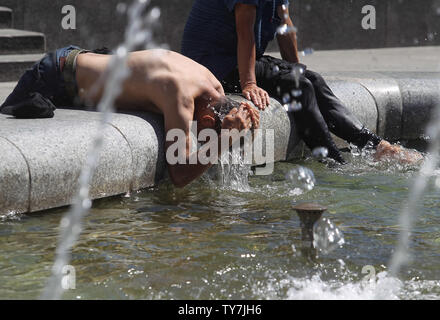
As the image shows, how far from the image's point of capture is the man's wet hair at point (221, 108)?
499 cm

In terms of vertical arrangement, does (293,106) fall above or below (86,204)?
above

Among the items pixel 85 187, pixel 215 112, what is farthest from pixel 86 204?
pixel 215 112

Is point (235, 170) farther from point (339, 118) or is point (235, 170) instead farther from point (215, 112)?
point (339, 118)

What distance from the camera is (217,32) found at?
5.92m

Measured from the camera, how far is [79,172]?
458 centimetres

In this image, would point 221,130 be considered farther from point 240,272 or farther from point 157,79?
point 240,272

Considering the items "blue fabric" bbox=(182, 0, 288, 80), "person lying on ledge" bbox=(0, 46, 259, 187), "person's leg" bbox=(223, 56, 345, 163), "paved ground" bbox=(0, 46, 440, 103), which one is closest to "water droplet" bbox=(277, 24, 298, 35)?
"blue fabric" bbox=(182, 0, 288, 80)

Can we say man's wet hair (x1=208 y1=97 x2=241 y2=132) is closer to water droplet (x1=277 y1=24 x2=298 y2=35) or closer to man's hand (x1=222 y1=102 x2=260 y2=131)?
man's hand (x1=222 y1=102 x2=260 y2=131)

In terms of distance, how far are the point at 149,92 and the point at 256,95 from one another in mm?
897

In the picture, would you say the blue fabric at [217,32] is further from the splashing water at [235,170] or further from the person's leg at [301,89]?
the splashing water at [235,170]

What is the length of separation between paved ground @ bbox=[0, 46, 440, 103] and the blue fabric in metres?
3.10

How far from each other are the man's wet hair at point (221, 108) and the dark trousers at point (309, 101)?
3.25 ft
